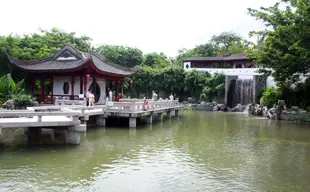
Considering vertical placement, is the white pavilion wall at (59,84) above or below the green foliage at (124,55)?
below

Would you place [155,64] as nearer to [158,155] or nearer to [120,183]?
[158,155]

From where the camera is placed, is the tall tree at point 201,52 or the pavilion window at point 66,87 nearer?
the pavilion window at point 66,87

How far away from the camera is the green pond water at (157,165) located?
7.50m

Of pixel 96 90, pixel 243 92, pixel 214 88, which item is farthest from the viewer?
pixel 214 88

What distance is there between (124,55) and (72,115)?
37.1m

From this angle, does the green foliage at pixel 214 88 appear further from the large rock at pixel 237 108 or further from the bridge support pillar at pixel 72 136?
the bridge support pillar at pixel 72 136

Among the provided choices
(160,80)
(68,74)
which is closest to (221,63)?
(160,80)

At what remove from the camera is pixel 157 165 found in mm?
9453

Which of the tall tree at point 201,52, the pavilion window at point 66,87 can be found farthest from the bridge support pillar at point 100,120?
the tall tree at point 201,52

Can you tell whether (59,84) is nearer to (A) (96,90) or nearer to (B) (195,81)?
(A) (96,90)

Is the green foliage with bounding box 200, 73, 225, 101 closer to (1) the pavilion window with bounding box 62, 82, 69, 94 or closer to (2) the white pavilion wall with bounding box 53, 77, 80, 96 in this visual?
(2) the white pavilion wall with bounding box 53, 77, 80, 96

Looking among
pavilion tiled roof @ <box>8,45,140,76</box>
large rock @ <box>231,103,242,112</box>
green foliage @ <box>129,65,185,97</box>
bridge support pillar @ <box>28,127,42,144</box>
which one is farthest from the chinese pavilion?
green foliage @ <box>129,65,185,97</box>

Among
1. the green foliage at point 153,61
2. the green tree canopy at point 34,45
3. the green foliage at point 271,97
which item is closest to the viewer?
the green tree canopy at point 34,45

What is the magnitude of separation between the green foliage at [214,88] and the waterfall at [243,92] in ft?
6.15
